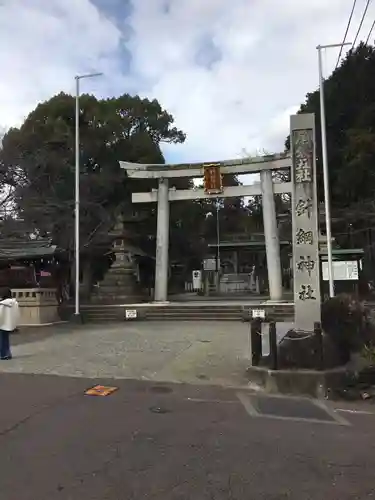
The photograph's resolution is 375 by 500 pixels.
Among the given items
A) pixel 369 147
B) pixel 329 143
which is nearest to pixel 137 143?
pixel 329 143

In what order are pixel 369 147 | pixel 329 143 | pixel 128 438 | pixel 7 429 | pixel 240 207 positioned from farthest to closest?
pixel 240 207
pixel 329 143
pixel 369 147
pixel 7 429
pixel 128 438

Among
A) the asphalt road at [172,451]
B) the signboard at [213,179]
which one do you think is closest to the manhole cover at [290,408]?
the asphalt road at [172,451]

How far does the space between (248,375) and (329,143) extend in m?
23.1

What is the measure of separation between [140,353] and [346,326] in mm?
5082

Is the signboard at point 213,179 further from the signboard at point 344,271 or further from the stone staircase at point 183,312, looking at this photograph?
the signboard at point 344,271

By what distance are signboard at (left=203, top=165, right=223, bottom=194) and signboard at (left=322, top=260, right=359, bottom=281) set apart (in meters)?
6.53

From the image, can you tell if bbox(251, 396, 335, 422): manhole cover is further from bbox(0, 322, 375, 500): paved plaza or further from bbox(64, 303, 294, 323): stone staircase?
bbox(64, 303, 294, 323): stone staircase

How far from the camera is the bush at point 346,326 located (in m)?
9.29

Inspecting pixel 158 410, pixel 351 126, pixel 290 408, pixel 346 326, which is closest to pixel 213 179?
pixel 351 126

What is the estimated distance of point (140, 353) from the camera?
12.1m

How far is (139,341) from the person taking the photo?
1428 centimetres

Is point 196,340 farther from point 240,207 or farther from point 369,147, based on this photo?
point 240,207

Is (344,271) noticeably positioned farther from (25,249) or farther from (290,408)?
(290,408)

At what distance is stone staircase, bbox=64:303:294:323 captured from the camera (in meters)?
20.7
